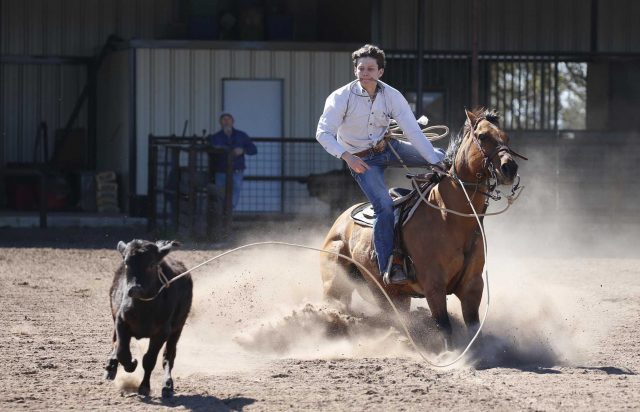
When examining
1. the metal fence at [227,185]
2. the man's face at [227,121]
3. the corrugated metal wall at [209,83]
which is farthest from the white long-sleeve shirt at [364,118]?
the corrugated metal wall at [209,83]

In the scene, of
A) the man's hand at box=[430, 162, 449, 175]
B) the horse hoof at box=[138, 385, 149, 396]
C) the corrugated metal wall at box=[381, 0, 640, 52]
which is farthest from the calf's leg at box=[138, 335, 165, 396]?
the corrugated metal wall at box=[381, 0, 640, 52]

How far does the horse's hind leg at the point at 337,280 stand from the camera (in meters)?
10.2

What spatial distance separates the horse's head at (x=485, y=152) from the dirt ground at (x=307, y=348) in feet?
4.08

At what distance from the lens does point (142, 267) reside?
7.40 m

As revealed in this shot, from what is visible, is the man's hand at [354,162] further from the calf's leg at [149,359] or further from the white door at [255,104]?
the white door at [255,104]

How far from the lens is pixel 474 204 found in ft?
29.7

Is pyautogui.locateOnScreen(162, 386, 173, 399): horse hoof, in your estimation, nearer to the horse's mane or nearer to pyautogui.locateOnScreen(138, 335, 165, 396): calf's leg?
pyautogui.locateOnScreen(138, 335, 165, 396): calf's leg

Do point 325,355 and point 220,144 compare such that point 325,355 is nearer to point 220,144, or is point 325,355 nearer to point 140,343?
point 140,343

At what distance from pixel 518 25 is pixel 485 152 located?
16551 mm

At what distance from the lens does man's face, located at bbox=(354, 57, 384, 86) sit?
9164 mm

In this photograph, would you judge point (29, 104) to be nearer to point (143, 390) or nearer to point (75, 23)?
point (75, 23)

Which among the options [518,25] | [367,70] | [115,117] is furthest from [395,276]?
[518,25]

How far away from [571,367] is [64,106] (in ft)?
60.3

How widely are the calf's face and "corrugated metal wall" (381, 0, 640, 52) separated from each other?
17443 mm
